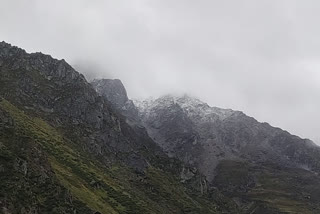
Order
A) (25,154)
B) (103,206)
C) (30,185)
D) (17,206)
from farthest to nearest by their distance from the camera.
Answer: (103,206), (25,154), (30,185), (17,206)

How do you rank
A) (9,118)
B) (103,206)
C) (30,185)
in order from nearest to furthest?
(30,185) < (9,118) < (103,206)

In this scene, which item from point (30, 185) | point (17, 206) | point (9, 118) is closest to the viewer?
point (17, 206)

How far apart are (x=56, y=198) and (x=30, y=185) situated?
395 inches

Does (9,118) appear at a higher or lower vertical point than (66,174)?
higher

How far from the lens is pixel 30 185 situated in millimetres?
123062

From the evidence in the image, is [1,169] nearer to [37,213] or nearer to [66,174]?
[37,213]

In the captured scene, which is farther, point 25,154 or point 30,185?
point 25,154

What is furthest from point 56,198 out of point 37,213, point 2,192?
point 2,192

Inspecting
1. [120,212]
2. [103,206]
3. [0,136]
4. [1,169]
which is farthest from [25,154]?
[120,212]

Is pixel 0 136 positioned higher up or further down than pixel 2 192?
higher up

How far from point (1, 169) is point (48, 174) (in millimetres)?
27947

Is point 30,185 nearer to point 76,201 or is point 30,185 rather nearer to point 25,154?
point 25,154

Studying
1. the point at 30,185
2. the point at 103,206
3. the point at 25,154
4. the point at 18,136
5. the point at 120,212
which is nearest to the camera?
the point at 30,185

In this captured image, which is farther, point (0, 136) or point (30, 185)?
point (0, 136)
